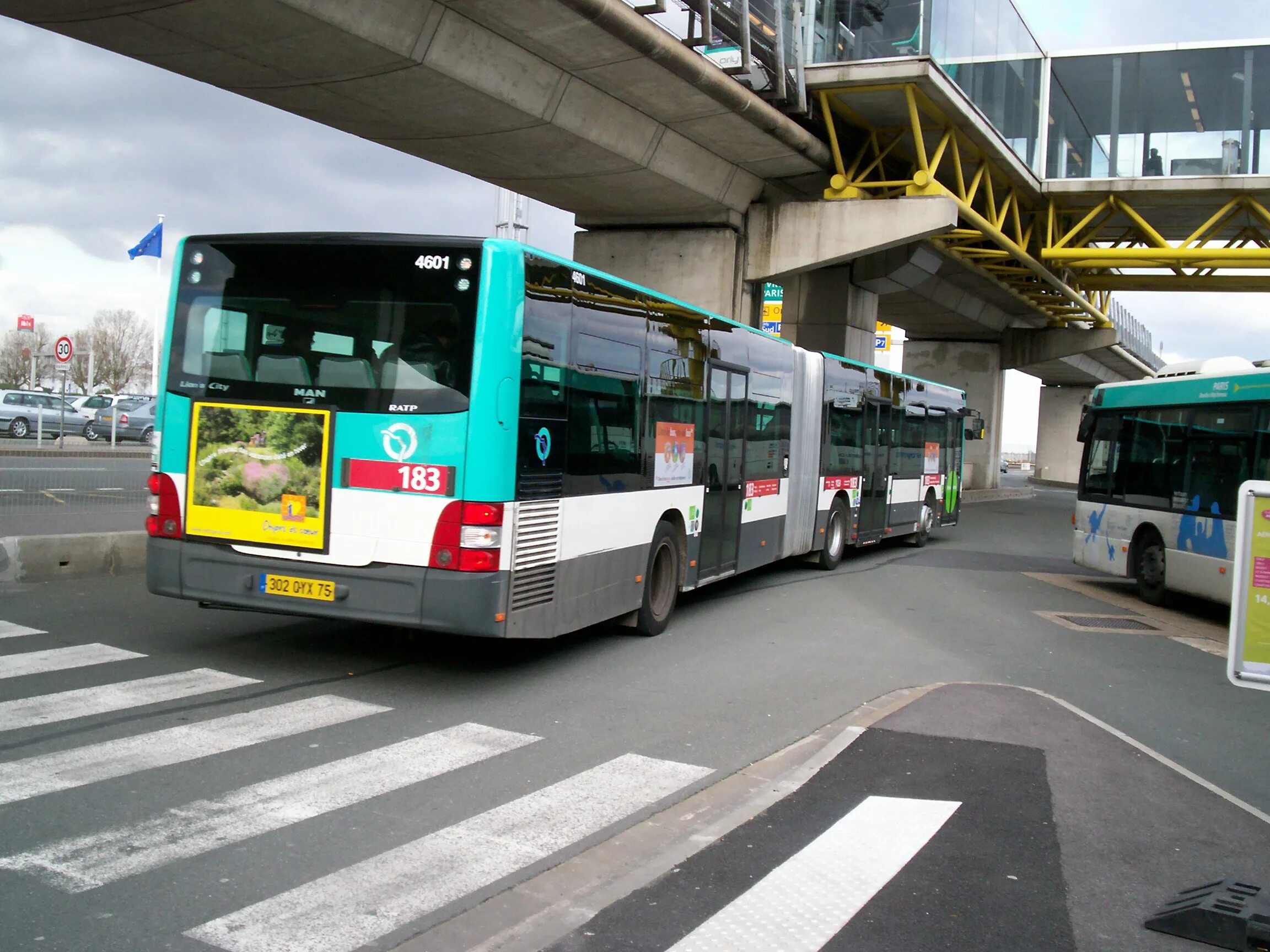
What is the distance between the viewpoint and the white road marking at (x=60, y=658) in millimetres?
7398

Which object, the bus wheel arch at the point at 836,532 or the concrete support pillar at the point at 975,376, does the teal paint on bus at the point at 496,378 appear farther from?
the concrete support pillar at the point at 975,376

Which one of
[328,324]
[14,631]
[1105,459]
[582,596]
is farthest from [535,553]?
[1105,459]

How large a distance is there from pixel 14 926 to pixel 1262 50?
29537 millimetres

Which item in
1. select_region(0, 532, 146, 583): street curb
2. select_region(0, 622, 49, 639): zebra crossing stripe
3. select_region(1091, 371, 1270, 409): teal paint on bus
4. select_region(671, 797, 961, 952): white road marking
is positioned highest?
select_region(1091, 371, 1270, 409): teal paint on bus

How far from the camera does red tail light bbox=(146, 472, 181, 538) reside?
7918 millimetres

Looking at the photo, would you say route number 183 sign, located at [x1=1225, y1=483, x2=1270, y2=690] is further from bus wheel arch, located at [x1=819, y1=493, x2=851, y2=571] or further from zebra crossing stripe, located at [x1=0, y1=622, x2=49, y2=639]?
bus wheel arch, located at [x1=819, y1=493, x2=851, y2=571]

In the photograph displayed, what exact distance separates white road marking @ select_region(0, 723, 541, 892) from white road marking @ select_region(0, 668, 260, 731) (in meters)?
1.69

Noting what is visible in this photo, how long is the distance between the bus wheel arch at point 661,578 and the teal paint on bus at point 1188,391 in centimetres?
729

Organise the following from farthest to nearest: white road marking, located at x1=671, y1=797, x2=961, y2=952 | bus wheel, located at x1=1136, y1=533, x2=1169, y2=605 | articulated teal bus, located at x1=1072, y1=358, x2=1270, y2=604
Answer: bus wheel, located at x1=1136, y1=533, x2=1169, y2=605
articulated teal bus, located at x1=1072, y1=358, x2=1270, y2=604
white road marking, located at x1=671, y1=797, x2=961, y2=952

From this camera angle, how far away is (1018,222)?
27672 millimetres

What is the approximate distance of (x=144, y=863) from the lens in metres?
4.37

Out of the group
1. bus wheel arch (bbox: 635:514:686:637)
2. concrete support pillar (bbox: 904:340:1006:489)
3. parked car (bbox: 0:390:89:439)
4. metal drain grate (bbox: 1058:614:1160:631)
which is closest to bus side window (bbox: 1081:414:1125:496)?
metal drain grate (bbox: 1058:614:1160:631)

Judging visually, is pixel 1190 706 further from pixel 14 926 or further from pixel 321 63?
pixel 321 63

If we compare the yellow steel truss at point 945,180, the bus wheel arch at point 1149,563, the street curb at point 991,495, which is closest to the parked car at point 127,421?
the yellow steel truss at point 945,180
